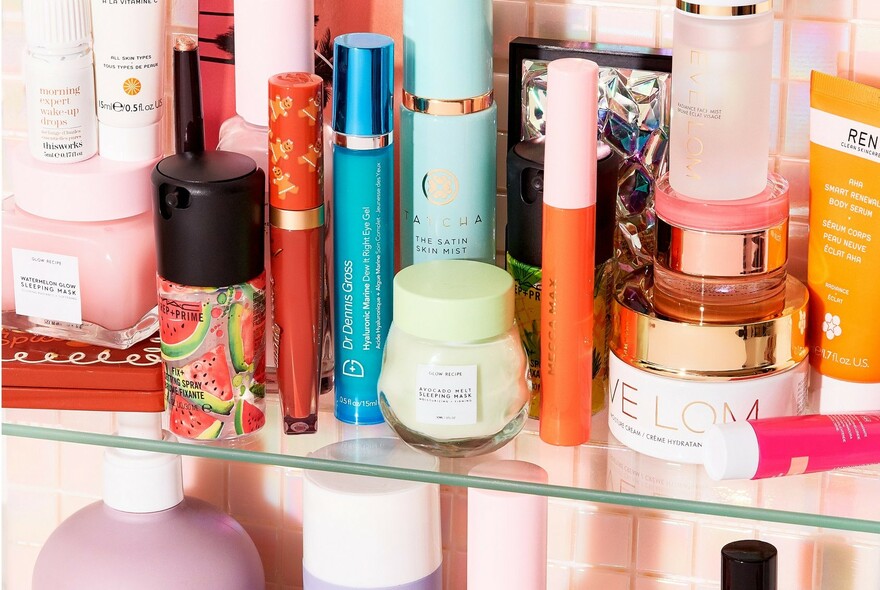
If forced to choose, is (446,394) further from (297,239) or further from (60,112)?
(60,112)

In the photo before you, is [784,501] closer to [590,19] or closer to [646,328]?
[646,328]

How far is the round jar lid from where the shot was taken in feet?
1.66

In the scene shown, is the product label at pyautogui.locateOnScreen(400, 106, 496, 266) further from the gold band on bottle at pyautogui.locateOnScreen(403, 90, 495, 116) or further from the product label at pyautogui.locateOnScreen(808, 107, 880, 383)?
the product label at pyautogui.locateOnScreen(808, 107, 880, 383)

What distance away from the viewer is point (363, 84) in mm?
515

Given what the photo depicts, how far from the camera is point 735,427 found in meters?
0.49

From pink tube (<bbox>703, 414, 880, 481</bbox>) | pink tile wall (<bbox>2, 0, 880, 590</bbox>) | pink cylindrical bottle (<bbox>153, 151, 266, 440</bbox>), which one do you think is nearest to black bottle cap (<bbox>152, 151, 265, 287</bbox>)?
pink cylindrical bottle (<bbox>153, 151, 266, 440</bbox>)

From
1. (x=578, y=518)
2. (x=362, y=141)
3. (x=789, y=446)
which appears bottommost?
(x=578, y=518)

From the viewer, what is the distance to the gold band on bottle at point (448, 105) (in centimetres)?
53

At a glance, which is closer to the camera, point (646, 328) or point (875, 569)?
point (646, 328)

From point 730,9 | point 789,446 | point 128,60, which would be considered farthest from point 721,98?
point 128,60

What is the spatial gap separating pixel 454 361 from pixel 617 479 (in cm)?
9

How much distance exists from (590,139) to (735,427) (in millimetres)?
127

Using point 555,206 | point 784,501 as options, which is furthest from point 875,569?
point 555,206

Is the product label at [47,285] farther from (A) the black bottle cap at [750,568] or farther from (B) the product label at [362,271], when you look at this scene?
(A) the black bottle cap at [750,568]
